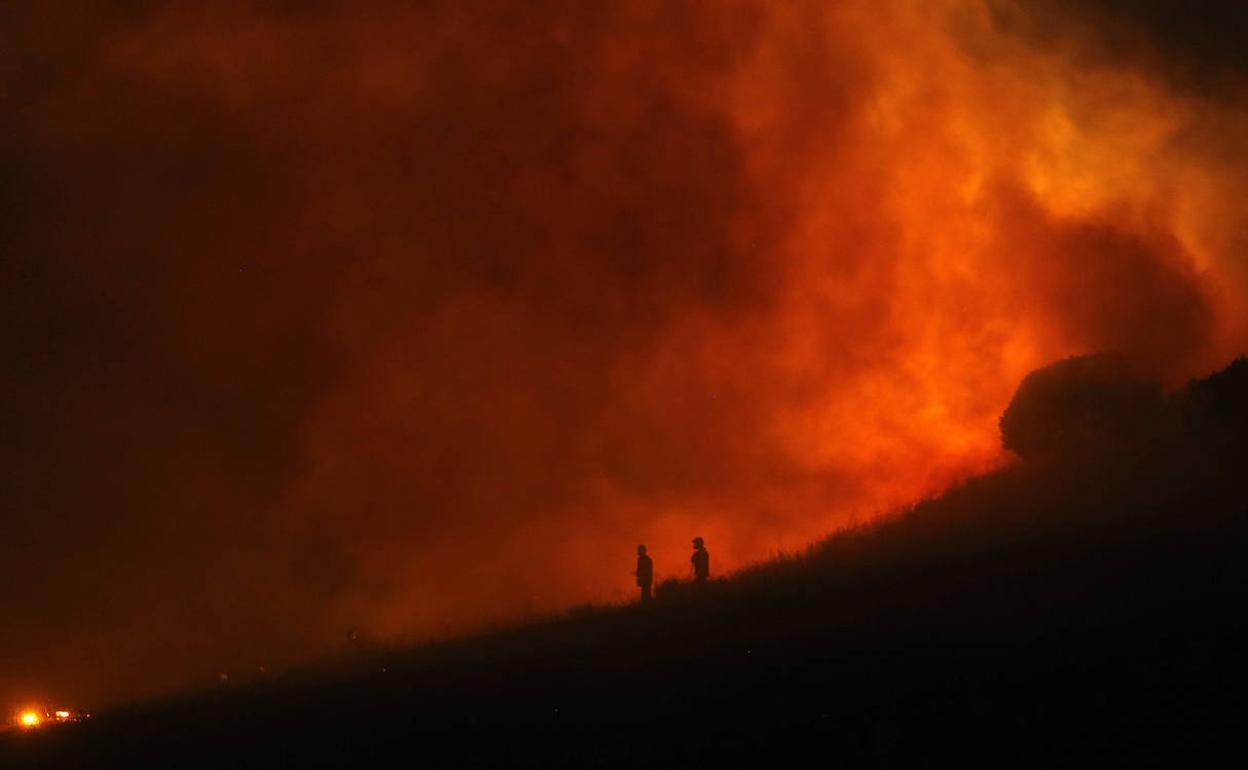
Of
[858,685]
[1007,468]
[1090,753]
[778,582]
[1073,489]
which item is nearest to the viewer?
[1090,753]

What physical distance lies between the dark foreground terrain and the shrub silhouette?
705 centimetres

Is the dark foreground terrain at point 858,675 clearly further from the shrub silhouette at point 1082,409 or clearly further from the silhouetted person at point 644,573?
the shrub silhouette at point 1082,409

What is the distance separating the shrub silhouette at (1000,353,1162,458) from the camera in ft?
135

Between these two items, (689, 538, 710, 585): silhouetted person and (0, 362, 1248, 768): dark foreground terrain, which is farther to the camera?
(689, 538, 710, 585): silhouetted person

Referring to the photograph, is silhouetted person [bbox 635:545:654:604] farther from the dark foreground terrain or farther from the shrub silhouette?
the shrub silhouette

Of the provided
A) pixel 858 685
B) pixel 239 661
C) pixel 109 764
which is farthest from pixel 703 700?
pixel 239 661

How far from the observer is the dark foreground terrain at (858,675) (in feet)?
46.5

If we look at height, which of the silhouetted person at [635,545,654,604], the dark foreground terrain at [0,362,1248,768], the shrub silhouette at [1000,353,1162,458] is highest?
the shrub silhouette at [1000,353,1162,458]

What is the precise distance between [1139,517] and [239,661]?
64594mm

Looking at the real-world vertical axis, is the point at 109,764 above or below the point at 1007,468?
below

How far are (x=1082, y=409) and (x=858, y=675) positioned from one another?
28.3 metres

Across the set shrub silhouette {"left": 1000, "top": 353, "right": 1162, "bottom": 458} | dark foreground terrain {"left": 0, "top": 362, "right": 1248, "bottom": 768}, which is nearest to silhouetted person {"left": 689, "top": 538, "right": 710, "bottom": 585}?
dark foreground terrain {"left": 0, "top": 362, "right": 1248, "bottom": 768}

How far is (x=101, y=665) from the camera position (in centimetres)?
8100

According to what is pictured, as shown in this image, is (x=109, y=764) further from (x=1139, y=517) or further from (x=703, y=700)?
(x=1139, y=517)
